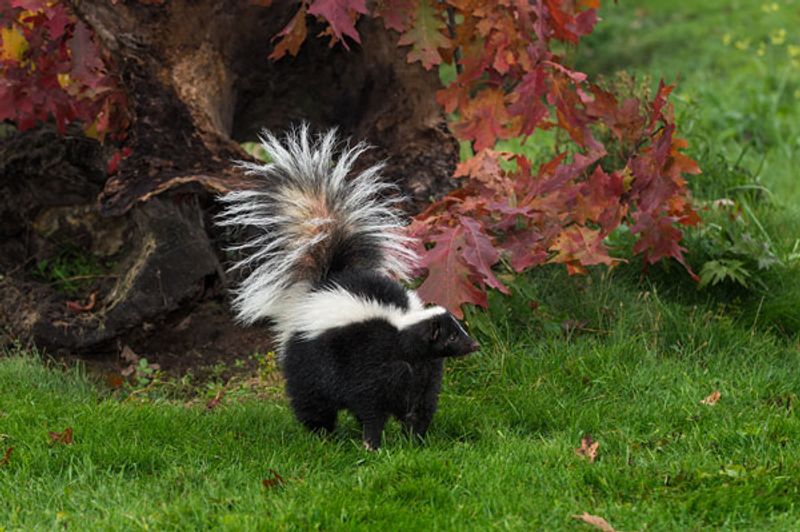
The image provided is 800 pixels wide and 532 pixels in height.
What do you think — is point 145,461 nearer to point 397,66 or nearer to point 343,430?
point 343,430

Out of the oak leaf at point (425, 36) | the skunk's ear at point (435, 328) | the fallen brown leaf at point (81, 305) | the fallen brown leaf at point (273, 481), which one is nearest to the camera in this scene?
the fallen brown leaf at point (273, 481)

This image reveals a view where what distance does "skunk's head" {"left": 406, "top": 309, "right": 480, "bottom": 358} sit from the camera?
4.12m

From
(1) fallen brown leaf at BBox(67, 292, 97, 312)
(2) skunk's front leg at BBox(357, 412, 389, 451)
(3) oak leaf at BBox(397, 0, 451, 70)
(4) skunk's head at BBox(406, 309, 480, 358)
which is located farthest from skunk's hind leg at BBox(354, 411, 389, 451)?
(1) fallen brown leaf at BBox(67, 292, 97, 312)

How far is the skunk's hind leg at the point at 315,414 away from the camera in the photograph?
4.30 metres

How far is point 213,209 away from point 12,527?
8.02 feet

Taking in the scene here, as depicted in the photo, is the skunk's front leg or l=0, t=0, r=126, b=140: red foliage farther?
l=0, t=0, r=126, b=140: red foliage

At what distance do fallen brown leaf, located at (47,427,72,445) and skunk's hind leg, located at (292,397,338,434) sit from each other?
847 millimetres

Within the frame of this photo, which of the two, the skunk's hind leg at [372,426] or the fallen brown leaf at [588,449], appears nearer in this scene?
the fallen brown leaf at [588,449]

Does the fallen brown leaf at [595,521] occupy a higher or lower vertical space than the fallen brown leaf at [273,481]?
lower

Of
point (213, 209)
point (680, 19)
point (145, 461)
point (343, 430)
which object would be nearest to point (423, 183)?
point (213, 209)

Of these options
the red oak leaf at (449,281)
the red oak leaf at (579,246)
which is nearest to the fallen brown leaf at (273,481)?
the red oak leaf at (449,281)

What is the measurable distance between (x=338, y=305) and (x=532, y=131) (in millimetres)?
1247

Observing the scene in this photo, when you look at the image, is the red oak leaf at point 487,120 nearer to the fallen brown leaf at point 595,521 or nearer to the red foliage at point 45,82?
the red foliage at point 45,82

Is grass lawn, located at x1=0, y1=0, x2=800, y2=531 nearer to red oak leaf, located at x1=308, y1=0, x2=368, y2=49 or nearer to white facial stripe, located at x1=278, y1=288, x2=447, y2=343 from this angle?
white facial stripe, located at x1=278, y1=288, x2=447, y2=343
